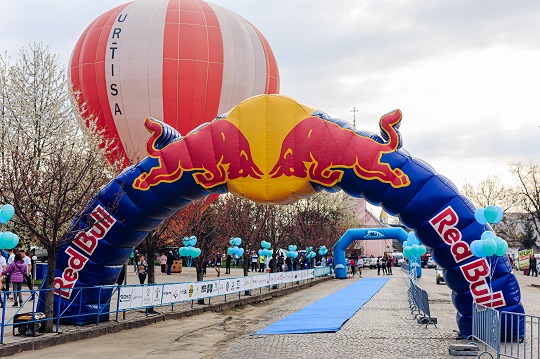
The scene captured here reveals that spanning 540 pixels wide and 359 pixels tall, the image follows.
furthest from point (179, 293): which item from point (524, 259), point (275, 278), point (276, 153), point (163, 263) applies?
point (524, 259)

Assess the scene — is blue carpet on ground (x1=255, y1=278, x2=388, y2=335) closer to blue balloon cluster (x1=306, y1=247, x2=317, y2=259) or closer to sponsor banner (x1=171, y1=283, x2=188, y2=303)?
sponsor banner (x1=171, y1=283, x2=188, y2=303)

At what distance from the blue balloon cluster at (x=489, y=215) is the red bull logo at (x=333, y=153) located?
1643 mm

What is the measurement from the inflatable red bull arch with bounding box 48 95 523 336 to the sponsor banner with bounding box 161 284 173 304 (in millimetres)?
3103

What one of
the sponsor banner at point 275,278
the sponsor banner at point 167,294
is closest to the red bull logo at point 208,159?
the sponsor banner at point 167,294

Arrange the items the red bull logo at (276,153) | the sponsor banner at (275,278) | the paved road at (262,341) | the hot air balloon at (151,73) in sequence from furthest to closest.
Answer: the hot air balloon at (151,73), the sponsor banner at (275,278), the red bull logo at (276,153), the paved road at (262,341)

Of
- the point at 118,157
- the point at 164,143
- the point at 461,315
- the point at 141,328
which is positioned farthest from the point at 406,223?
the point at 118,157

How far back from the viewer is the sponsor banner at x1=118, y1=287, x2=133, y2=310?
1722 centimetres

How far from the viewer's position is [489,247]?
12914 mm

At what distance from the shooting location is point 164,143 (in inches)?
637

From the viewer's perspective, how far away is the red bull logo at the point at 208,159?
50.5ft

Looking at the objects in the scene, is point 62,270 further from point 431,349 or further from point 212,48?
point 212,48

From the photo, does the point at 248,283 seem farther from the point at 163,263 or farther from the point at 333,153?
the point at 163,263

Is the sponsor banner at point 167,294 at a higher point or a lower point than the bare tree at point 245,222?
lower

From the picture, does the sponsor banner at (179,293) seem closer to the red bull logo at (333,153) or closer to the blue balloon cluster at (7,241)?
the red bull logo at (333,153)
